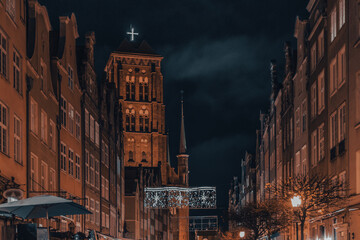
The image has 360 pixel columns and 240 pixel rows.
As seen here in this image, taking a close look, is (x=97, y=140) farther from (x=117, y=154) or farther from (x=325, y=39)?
(x=325, y=39)

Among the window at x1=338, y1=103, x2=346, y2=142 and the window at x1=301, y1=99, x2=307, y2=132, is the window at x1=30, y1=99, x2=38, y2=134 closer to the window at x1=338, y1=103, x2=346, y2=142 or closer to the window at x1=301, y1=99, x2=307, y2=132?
the window at x1=338, y1=103, x2=346, y2=142

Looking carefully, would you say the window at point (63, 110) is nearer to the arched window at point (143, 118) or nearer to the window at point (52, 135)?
the window at point (52, 135)

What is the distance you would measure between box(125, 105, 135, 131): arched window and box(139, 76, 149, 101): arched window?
3459 millimetres

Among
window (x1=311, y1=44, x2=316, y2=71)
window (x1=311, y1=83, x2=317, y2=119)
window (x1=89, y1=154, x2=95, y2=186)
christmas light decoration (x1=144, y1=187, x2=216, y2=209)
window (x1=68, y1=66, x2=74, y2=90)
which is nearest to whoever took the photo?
window (x1=311, y1=83, x2=317, y2=119)

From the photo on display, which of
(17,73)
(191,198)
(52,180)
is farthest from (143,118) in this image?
(17,73)

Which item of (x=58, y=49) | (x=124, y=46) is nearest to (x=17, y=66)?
(x=58, y=49)

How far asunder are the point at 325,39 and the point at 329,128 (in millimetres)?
4713

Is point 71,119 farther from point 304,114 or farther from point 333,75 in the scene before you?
point 333,75

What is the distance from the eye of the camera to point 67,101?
3866cm

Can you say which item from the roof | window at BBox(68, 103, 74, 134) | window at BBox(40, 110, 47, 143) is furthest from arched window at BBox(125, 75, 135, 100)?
window at BBox(40, 110, 47, 143)

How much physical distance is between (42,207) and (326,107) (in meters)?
17.8

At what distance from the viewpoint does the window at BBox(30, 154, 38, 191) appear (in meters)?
29.2

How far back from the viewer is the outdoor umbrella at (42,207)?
703 inches

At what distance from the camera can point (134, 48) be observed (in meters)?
142
